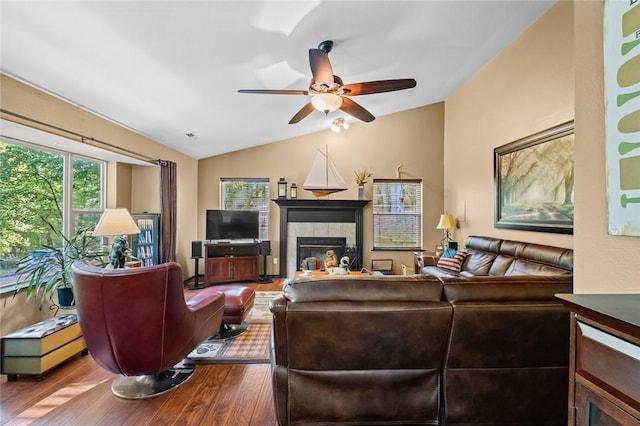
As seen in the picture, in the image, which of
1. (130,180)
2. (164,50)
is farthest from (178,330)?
(130,180)

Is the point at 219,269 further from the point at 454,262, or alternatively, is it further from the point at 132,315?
the point at 454,262

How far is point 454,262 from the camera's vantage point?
4.50 m

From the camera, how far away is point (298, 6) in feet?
7.36

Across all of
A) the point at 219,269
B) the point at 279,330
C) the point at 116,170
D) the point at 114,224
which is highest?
the point at 116,170

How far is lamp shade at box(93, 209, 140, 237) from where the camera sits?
3066 mm

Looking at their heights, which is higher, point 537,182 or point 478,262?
point 537,182

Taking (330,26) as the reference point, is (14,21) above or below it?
below

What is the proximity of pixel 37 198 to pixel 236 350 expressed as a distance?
2760 mm

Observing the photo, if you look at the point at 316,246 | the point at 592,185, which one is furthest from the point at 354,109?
the point at 316,246

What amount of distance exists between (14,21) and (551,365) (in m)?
3.98

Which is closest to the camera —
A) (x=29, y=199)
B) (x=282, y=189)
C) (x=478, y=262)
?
(x=29, y=199)

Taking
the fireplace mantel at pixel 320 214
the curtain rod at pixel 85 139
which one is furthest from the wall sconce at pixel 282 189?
the curtain rod at pixel 85 139

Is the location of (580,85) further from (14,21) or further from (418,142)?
(418,142)

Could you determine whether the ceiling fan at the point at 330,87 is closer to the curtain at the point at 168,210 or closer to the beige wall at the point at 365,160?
the curtain at the point at 168,210
